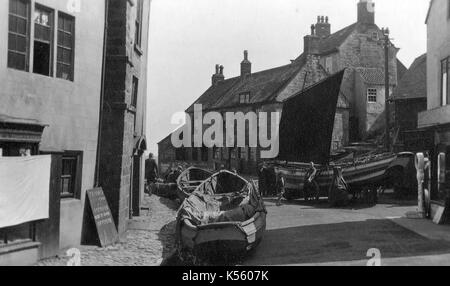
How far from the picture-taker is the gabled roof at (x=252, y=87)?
38778 millimetres

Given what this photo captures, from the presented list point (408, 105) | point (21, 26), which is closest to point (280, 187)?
point (408, 105)

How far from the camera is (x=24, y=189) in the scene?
9.20 metres

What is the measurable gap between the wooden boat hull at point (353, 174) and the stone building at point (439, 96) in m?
2.36

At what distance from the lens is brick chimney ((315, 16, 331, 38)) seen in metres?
45.4

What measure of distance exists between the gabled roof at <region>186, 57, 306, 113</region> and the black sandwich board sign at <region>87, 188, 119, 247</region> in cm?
2663

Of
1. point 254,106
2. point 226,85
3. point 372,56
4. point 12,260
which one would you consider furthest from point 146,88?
point 226,85

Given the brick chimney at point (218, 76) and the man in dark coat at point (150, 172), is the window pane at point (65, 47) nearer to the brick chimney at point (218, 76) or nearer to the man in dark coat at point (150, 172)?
the man in dark coat at point (150, 172)

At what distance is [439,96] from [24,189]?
15675mm

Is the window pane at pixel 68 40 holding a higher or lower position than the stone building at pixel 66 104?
higher

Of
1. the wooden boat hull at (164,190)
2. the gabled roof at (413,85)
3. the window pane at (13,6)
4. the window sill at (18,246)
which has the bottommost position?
the window sill at (18,246)

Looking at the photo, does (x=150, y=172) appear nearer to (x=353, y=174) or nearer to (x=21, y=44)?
(x=353, y=174)

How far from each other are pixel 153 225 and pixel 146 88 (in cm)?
704

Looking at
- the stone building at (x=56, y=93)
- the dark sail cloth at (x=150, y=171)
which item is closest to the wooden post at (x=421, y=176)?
the stone building at (x=56, y=93)

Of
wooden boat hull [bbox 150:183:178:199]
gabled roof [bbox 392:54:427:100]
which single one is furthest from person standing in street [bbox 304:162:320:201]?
gabled roof [bbox 392:54:427:100]
